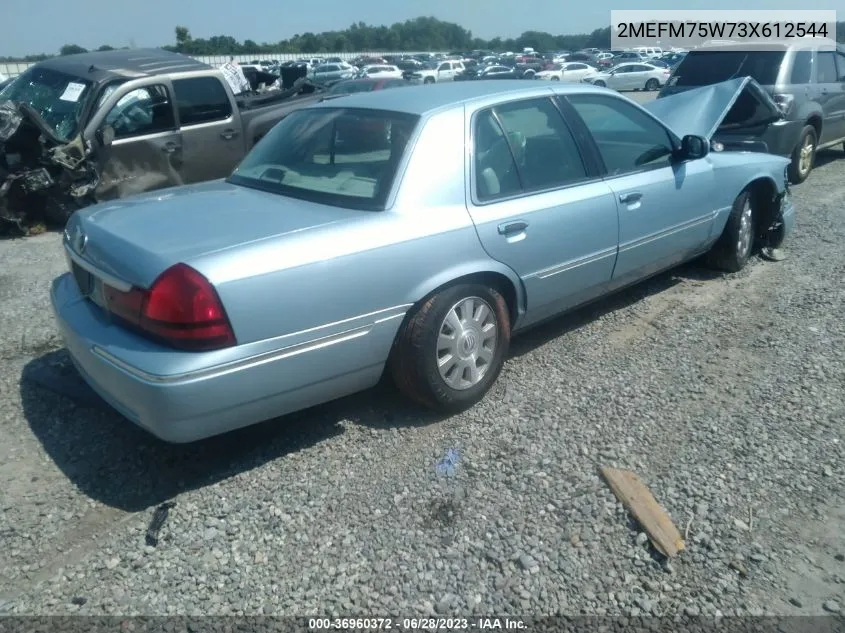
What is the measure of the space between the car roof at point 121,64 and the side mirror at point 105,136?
2.16 ft

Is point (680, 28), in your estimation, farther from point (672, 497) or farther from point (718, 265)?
point (672, 497)

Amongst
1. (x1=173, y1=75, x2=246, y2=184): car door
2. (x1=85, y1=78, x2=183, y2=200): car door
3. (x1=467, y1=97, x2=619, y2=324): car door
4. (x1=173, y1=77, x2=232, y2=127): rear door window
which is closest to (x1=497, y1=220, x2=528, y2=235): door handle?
(x1=467, y1=97, x2=619, y2=324): car door

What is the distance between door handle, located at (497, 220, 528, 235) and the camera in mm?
3822

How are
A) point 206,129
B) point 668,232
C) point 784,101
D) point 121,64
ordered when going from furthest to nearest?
point 784,101, point 206,129, point 121,64, point 668,232

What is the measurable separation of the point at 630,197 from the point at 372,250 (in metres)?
1.94

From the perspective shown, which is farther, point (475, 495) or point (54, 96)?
point (54, 96)

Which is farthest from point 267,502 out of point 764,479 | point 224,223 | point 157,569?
point 764,479

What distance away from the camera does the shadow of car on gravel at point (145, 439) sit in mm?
3338

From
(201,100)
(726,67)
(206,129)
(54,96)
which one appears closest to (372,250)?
(206,129)

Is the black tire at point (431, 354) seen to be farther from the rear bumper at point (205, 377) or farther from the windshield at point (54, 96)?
the windshield at point (54, 96)

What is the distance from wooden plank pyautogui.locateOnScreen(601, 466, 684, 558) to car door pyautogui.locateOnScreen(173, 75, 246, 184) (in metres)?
6.24

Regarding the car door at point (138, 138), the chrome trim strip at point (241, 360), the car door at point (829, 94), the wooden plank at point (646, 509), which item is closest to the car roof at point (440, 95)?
the chrome trim strip at point (241, 360)

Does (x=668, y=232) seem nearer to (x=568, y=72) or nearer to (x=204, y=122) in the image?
(x=204, y=122)

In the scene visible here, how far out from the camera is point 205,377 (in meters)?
2.94
